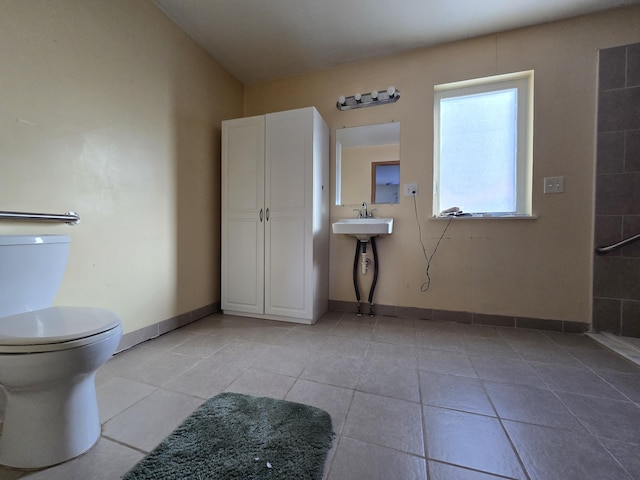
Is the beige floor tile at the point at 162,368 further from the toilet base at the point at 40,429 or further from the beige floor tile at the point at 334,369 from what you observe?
the beige floor tile at the point at 334,369

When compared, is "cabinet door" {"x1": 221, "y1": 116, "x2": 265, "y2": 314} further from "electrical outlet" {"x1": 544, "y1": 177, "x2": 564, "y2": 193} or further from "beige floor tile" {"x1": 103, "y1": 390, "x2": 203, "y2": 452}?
"electrical outlet" {"x1": 544, "y1": 177, "x2": 564, "y2": 193}

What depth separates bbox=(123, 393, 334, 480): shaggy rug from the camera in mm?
806

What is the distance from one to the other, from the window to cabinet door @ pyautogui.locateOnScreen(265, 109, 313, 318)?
121 cm

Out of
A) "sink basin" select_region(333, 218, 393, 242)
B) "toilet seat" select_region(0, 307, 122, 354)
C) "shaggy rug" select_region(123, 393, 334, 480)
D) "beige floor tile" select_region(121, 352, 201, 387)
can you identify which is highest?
"sink basin" select_region(333, 218, 393, 242)

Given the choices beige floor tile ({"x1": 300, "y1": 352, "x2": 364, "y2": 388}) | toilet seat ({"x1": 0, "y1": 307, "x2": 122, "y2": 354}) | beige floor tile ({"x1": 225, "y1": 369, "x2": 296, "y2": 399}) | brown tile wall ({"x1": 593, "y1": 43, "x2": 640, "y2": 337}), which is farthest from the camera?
brown tile wall ({"x1": 593, "y1": 43, "x2": 640, "y2": 337})

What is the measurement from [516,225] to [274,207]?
6.76 ft

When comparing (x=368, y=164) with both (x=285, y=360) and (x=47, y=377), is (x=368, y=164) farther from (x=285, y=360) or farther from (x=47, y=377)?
(x=47, y=377)

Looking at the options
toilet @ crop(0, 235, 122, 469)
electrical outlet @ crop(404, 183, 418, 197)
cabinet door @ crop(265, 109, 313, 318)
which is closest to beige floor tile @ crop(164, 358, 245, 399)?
toilet @ crop(0, 235, 122, 469)

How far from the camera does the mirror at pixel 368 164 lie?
2.39 meters

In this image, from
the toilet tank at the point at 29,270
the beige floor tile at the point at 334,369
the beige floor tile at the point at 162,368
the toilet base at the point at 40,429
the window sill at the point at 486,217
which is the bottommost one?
the beige floor tile at the point at 334,369

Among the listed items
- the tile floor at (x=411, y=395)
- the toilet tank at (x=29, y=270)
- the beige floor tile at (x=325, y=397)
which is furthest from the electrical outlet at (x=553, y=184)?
the toilet tank at (x=29, y=270)

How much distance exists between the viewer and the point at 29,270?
3.59 feet

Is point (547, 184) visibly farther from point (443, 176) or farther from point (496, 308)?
point (496, 308)

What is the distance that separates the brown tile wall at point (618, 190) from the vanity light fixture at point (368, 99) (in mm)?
1507
